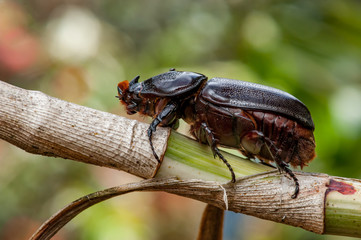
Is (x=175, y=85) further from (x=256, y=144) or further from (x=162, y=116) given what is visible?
(x=256, y=144)

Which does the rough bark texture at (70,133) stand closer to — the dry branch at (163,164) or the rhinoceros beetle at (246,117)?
the dry branch at (163,164)

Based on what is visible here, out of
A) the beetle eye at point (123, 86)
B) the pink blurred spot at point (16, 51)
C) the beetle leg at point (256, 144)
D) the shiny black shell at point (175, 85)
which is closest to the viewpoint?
the beetle leg at point (256, 144)

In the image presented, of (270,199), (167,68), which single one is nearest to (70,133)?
(270,199)

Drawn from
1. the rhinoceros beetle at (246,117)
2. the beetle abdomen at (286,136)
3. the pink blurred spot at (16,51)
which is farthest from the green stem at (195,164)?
the pink blurred spot at (16,51)

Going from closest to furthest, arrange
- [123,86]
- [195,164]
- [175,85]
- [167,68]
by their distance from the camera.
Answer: [195,164] < [175,85] < [123,86] < [167,68]

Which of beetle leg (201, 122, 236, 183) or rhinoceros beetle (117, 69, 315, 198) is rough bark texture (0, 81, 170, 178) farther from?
rhinoceros beetle (117, 69, 315, 198)

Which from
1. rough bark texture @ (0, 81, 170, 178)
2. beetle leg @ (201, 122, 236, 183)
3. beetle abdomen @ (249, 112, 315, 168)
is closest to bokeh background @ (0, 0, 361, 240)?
beetle abdomen @ (249, 112, 315, 168)
